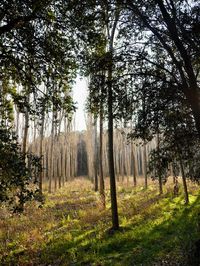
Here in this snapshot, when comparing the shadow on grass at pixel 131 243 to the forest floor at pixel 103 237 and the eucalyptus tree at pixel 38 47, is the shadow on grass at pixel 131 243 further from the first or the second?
the eucalyptus tree at pixel 38 47

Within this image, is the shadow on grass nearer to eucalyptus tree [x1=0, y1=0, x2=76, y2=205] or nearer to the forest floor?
the forest floor

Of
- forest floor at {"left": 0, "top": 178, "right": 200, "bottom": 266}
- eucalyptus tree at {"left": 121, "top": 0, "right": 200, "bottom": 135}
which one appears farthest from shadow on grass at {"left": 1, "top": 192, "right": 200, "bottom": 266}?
eucalyptus tree at {"left": 121, "top": 0, "right": 200, "bottom": 135}

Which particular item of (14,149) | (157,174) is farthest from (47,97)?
(157,174)

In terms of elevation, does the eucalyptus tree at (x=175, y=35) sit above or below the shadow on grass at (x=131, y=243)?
above

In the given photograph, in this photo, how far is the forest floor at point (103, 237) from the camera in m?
6.56

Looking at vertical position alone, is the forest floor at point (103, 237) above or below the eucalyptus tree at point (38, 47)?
below

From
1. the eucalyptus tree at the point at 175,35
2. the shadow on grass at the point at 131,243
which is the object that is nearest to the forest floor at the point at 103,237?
the shadow on grass at the point at 131,243

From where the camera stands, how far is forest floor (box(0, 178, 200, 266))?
6.56m

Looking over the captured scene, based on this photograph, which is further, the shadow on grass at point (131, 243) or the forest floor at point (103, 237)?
the forest floor at point (103, 237)

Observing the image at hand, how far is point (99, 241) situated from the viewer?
805 cm

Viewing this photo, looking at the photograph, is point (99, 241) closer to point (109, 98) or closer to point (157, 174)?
point (157, 174)

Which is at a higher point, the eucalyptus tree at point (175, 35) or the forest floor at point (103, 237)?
the eucalyptus tree at point (175, 35)

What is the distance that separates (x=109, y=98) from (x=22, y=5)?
9.30 ft

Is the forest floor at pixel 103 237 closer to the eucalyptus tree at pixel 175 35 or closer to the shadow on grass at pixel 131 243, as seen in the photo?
the shadow on grass at pixel 131 243
